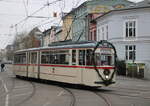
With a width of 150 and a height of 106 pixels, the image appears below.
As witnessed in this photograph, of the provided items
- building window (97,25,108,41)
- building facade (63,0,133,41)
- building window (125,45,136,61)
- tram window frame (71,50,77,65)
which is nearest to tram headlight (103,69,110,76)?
tram window frame (71,50,77,65)

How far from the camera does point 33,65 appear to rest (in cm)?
2612

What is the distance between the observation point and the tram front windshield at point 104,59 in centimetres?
1863

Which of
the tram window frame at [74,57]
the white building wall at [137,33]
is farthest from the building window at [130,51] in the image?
the tram window frame at [74,57]

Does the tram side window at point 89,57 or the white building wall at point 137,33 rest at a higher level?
the white building wall at point 137,33

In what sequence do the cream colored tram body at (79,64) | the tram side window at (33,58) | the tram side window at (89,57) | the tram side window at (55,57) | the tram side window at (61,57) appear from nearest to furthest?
the cream colored tram body at (79,64)
the tram side window at (89,57)
the tram side window at (61,57)
the tram side window at (55,57)
the tram side window at (33,58)

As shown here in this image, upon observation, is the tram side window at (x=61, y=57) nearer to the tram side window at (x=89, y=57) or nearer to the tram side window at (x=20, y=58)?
the tram side window at (x=89, y=57)

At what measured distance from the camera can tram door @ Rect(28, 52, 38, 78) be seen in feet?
83.8

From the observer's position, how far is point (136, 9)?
40.3 metres

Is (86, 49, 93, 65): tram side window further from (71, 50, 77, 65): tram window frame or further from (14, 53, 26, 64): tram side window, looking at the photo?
(14, 53, 26, 64): tram side window

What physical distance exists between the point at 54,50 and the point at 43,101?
8954 mm

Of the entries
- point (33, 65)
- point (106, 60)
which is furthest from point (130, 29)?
point (106, 60)

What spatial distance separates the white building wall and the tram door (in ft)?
54.3

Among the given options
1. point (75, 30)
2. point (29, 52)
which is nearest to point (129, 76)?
point (29, 52)

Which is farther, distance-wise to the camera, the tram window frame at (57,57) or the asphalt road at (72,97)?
the tram window frame at (57,57)
